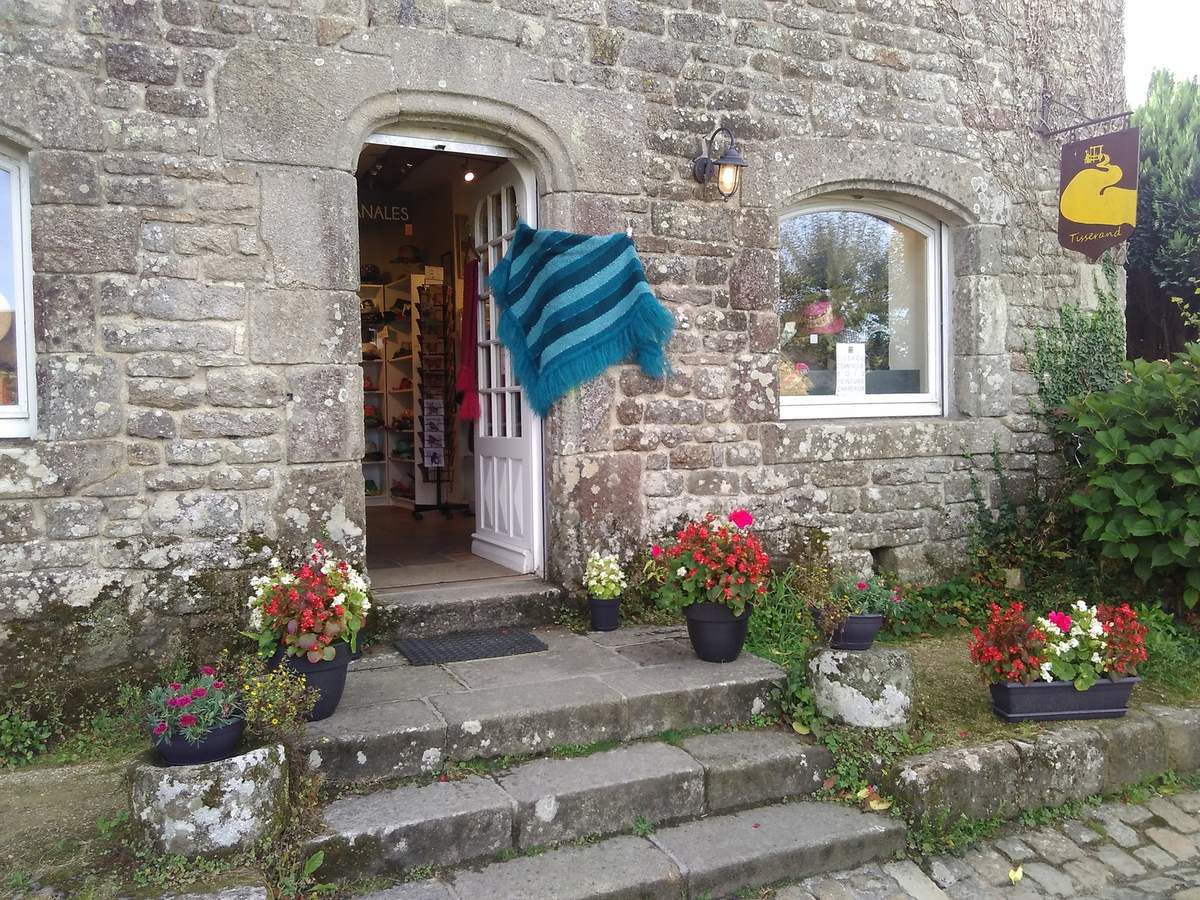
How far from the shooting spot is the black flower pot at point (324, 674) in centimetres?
358

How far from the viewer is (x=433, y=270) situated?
1008 cm

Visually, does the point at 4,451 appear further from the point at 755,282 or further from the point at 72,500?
the point at 755,282

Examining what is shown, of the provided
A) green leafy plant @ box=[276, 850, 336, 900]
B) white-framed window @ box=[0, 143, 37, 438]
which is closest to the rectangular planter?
green leafy plant @ box=[276, 850, 336, 900]

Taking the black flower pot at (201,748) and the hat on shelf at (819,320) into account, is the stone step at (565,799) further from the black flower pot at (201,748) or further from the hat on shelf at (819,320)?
the hat on shelf at (819,320)

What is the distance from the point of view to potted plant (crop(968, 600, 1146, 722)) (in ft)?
13.8

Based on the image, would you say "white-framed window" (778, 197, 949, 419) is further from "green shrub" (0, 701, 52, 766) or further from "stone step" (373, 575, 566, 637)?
"green shrub" (0, 701, 52, 766)

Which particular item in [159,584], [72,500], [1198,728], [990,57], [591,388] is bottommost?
[1198,728]

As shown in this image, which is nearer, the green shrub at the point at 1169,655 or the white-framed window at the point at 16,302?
the white-framed window at the point at 16,302

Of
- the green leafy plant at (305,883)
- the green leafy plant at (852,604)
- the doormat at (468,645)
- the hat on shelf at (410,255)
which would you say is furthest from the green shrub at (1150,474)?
the hat on shelf at (410,255)

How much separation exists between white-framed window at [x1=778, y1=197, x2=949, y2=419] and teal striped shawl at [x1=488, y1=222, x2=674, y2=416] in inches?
54.4

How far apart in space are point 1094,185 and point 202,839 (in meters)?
6.47

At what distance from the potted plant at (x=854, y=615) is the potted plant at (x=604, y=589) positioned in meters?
1.19

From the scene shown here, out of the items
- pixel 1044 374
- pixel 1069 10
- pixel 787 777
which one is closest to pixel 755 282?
pixel 1044 374

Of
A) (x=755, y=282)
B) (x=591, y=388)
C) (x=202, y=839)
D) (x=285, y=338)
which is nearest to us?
(x=202, y=839)
